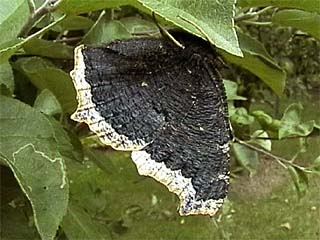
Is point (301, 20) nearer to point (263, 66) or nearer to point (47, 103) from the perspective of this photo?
point (263, 66)

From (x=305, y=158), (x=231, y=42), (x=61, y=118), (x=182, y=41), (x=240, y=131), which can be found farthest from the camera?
(x=305, y=158)

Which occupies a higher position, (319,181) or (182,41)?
(182,41)

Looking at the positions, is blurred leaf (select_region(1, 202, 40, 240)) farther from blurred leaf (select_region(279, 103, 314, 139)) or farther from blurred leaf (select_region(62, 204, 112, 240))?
blurred leaf (select_region(279, 103, 314, 139))

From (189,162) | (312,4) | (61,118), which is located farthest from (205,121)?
(61,118)

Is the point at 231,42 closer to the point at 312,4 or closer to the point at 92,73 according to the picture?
the point at 92,73

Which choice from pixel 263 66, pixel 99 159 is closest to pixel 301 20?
pixel 263 66

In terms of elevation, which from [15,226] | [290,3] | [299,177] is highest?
[290,3]

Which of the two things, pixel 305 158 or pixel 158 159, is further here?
pixel 305 158
